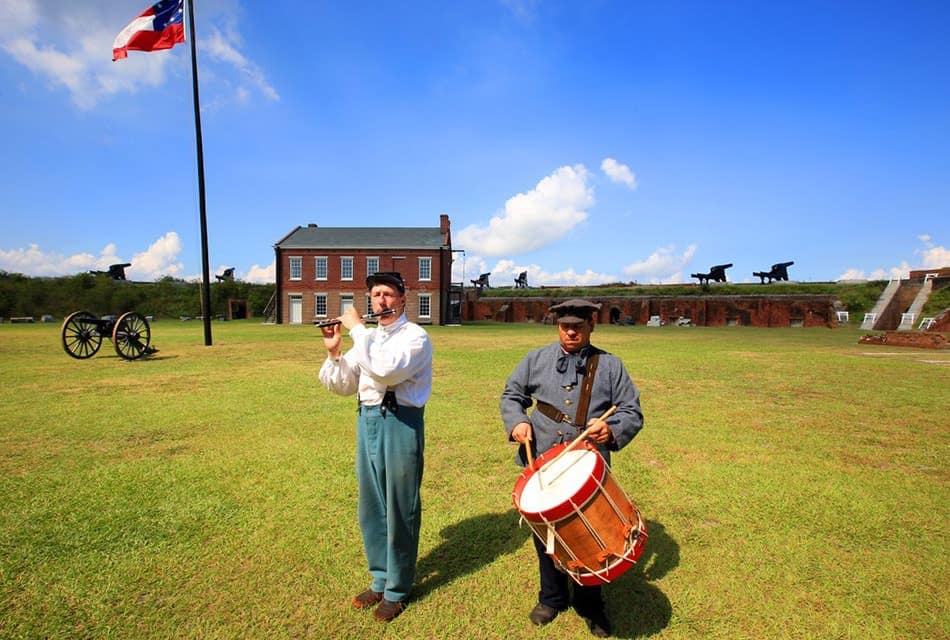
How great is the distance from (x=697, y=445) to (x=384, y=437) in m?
4.84

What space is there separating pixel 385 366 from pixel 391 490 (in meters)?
0.75

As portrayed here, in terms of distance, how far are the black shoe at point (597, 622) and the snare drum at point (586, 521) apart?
495mm

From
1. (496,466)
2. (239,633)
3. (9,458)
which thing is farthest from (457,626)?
(9,458)

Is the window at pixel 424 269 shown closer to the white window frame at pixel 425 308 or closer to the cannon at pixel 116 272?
the white window frame at pixel 425 308

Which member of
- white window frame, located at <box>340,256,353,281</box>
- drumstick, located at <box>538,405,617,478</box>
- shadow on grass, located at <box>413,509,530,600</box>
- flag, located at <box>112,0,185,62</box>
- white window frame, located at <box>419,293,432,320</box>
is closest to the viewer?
drumstick, located at <box>538,405,617,478</box>

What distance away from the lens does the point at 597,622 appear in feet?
9.07

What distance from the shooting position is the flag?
14595mm

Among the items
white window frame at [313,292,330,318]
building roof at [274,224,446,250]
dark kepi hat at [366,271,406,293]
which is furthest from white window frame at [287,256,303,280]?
dark kepi hat at [366,271,406,293]

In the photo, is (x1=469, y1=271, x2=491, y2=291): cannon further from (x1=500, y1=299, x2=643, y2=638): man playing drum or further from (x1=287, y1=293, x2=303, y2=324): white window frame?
(x1=500, y1=299, x2=643, y2=638): man playing drum

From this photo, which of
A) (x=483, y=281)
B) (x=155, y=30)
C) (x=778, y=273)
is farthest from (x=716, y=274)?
(x=155, y=30)

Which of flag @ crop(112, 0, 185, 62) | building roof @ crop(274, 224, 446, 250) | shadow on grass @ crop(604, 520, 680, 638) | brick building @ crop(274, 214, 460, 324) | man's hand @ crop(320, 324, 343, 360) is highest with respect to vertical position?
flag @ crop(112, 0, 185, 62)

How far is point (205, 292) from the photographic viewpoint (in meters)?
18.4

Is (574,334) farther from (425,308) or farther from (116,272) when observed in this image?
(116,272)

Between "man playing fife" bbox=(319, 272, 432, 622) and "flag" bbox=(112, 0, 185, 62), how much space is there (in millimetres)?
17089
